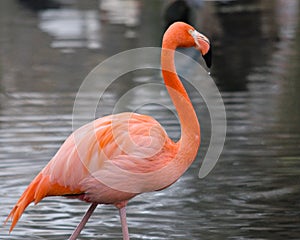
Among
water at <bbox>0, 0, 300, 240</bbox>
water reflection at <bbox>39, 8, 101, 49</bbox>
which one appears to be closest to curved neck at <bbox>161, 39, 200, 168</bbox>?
water at <bbox>0, 0, 300, 240</bbox>

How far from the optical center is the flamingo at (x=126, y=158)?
212 inches

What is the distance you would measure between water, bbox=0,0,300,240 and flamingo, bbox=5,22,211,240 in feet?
2.58

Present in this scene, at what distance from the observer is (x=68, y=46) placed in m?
15.5

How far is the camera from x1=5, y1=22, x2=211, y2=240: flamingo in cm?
539

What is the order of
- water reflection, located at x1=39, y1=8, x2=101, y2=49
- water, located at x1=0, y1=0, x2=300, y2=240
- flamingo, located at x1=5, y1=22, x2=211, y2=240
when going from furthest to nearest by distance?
1. water reflection, located at x1=39, y1=8, x2=101, y2=49
2. water, located at x1=0, y1=0, x2=300, y2=240
3. flamingo, located at x1=5, y1=22, x2=211, y2=240

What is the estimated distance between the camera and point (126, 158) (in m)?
5.40

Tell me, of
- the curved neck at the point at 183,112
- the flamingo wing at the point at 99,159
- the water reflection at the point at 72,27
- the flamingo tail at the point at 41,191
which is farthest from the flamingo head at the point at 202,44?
the water reflection at the point at 72,27

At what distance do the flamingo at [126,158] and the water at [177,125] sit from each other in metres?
0.79

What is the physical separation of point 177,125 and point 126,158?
13.2 feet

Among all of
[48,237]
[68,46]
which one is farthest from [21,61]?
[48,237]

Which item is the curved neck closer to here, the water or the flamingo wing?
the flamingo wing

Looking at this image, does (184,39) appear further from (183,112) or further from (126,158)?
(126,158)

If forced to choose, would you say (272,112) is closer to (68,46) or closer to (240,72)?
(240,72)

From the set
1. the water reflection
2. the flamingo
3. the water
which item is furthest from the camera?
the water reflection
